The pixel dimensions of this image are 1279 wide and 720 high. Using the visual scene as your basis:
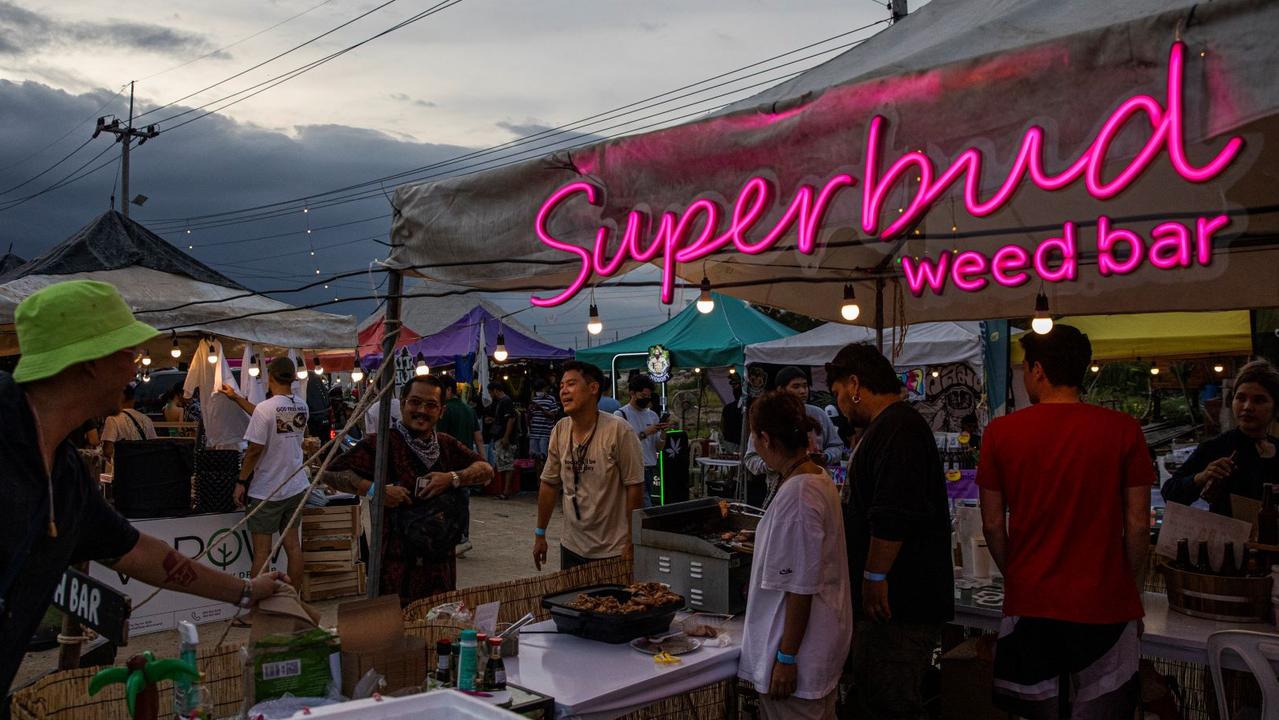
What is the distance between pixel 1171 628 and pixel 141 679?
3.94 meters

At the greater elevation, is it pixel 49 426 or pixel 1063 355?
pixel 1063 355

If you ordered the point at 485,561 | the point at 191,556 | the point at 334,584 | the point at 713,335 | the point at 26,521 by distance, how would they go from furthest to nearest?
the point at 713,335 → the point at 485,561 → the point at 334,584 → the point at 191,556 → the point at 26,521

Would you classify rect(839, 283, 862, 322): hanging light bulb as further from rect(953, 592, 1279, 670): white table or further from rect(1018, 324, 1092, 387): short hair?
rect(1018, 324, 1092, 387): short hair

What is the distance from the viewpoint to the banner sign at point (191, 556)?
24.7ft

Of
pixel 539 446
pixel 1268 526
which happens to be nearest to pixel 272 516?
pixel 1268 526

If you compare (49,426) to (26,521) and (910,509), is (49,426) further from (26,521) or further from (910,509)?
(910,509)

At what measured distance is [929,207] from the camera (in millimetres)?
3133

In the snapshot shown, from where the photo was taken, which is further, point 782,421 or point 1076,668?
point 782,421

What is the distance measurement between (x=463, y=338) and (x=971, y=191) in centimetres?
1579

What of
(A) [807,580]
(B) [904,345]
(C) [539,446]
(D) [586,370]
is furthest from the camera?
(C) [539,446]

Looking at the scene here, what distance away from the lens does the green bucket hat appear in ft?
6.68

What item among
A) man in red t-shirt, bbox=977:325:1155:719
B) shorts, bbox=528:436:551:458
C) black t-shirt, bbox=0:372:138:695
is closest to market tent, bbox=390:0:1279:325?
man in red t-shirt, bbox=977:325:1155:719

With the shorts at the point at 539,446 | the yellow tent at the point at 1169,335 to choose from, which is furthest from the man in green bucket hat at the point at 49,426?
the shorts at the point at 539,446

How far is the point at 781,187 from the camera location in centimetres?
334
